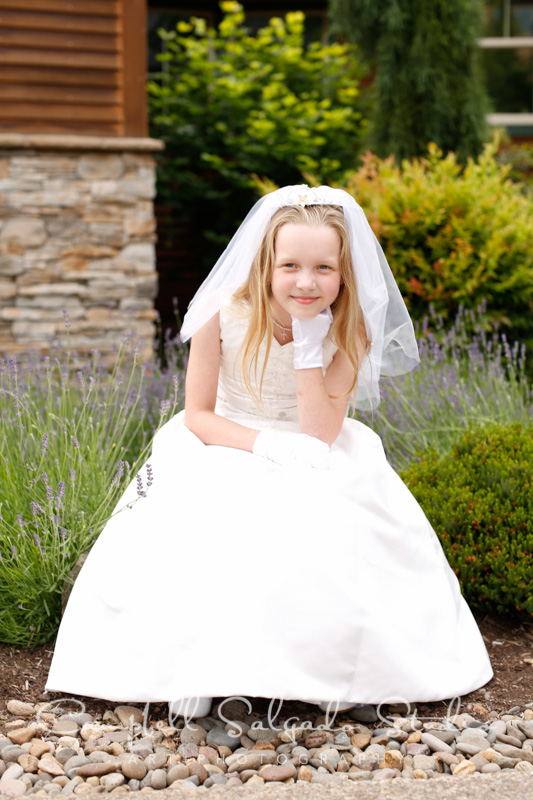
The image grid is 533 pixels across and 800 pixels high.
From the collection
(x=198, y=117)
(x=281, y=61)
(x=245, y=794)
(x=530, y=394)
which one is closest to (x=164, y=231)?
(x=198, y=117)

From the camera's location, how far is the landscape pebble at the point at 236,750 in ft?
6.36

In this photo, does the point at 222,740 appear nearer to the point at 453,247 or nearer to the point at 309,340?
the point at 309,340

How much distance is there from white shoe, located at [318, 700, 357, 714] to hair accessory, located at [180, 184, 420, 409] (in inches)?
40.3

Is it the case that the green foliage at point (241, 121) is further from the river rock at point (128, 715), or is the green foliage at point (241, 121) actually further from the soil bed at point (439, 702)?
the river rock at point (128, 715)

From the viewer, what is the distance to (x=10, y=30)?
6242 mm

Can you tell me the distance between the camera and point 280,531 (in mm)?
2158

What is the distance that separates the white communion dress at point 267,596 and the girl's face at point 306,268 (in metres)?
0.50

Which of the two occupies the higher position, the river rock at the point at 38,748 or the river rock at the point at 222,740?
the river rock at the point at 38,748

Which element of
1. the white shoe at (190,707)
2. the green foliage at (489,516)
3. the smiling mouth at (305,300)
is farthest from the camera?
the green foliage at (489,516)

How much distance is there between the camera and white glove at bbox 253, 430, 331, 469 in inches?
92.2

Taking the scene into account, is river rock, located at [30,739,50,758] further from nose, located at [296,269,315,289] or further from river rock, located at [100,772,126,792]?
nose, located at [296,269,315,289]

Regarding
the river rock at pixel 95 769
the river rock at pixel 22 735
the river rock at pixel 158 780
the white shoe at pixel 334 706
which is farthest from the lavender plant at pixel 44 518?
the white shoe at pixel 334 706

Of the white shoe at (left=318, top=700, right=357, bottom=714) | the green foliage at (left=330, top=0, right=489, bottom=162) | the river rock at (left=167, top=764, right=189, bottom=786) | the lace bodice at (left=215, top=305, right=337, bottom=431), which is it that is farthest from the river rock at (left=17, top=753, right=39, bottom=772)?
the green foliage at (left=330, top=0, right=489, bottom=162)

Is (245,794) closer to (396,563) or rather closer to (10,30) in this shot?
(396,563)
